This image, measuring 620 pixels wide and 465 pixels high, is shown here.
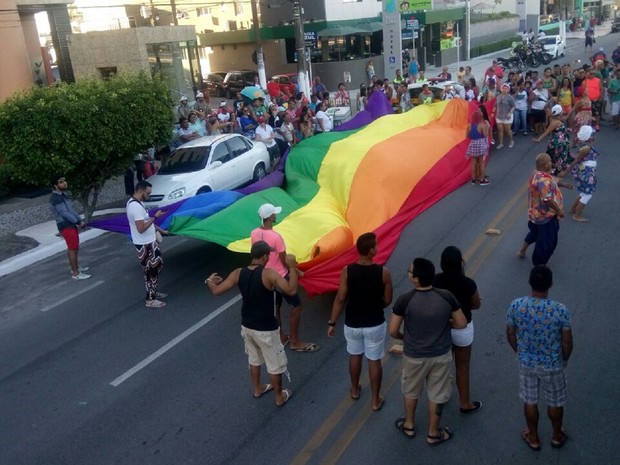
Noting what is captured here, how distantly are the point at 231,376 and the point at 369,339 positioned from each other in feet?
6.21

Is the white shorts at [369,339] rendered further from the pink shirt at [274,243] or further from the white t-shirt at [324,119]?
the white t-shirt at [324,119]

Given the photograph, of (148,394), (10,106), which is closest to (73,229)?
(10,106)

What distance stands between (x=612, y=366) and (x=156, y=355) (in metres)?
4.84

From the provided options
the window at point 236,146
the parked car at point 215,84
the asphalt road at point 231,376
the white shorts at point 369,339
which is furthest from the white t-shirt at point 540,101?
the parked car at point 215,84

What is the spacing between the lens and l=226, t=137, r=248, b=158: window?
14031 millimetres

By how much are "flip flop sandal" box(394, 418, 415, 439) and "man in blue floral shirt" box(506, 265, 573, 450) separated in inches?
37.7

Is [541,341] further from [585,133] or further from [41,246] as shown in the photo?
[41,246]

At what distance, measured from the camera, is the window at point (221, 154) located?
13.5 meters

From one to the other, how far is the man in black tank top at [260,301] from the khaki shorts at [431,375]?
1249 mm

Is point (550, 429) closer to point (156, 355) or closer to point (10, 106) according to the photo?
point (156, 355)

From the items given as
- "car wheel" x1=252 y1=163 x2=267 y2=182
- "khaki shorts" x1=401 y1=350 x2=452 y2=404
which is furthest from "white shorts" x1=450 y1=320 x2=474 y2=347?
"car wheel" x1=252 y1=163 x2=267 y2=182

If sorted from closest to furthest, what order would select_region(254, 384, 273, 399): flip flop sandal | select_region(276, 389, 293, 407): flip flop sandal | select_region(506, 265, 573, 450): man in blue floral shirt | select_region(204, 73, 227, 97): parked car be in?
select_region(506, 265, 573, 450): man in blue floral shirt, select_region(276, 389, 293, 407): flip flop sandal, select_region(254, 384, 273, 399): flip flop sandal, select_region(204, 73, 227, 97): parked car

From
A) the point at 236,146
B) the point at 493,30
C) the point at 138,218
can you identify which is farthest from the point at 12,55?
the point at 493,30

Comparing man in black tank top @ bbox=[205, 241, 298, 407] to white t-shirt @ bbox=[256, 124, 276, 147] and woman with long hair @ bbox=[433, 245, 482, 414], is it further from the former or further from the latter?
white t-shirt @ bbox=[256, 124, 276, 147]
